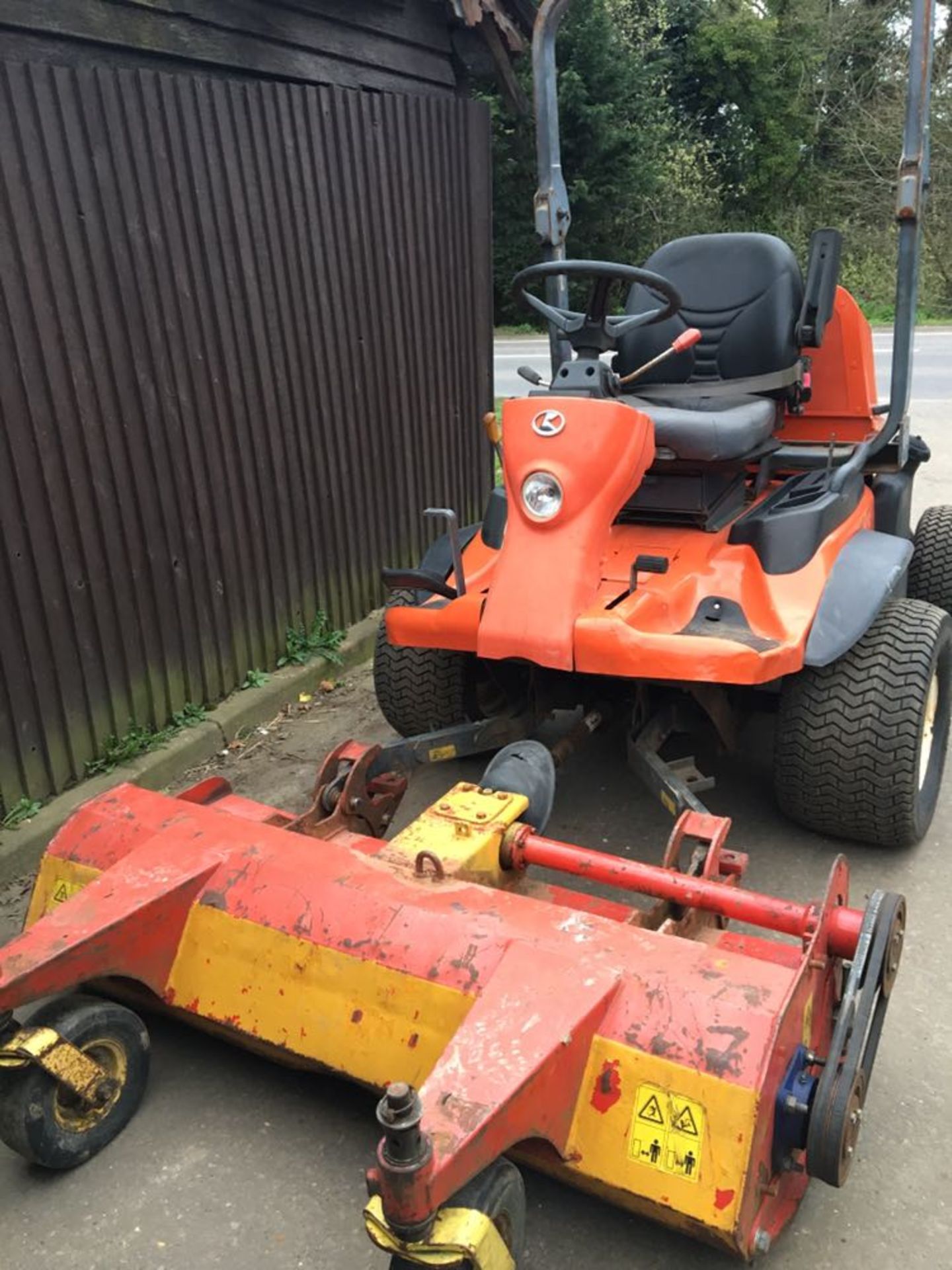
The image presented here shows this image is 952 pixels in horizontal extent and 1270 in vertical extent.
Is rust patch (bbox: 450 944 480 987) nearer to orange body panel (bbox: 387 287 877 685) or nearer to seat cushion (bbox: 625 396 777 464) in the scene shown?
orange body panel (bbox: 387 287 877 685)

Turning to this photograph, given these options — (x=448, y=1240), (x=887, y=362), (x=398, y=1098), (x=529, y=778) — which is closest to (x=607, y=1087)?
(x=448, y=1240)

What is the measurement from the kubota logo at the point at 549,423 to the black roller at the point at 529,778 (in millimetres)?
885

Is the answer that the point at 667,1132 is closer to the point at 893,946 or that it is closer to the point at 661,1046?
the point at 661,1046

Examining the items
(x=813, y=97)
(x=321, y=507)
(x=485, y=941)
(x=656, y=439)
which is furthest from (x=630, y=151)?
(x=485, y=941)

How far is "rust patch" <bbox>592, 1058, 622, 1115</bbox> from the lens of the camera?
190 cm

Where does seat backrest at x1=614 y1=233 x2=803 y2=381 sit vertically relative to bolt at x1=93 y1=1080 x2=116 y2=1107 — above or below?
above

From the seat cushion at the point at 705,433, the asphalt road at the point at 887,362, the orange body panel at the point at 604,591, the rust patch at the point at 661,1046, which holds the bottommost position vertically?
the asphalt road at the point at 887,362

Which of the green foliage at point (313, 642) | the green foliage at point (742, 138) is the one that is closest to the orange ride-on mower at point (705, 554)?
the green foliage at point (313, 642)

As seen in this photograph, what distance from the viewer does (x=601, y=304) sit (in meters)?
3.27

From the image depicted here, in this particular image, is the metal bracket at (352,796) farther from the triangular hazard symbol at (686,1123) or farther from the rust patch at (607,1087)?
the triangular hazard symbol at (686,1123)

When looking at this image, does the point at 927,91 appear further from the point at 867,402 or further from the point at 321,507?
the point at 321,507

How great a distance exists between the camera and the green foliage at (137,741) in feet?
12.8

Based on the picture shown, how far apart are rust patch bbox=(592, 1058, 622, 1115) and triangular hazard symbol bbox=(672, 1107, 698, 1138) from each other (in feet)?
0.34

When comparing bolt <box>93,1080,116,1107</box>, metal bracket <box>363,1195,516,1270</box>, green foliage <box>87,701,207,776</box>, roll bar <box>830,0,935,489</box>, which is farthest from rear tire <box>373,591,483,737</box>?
metal bracket <box>363,1195,516,1270</box>
